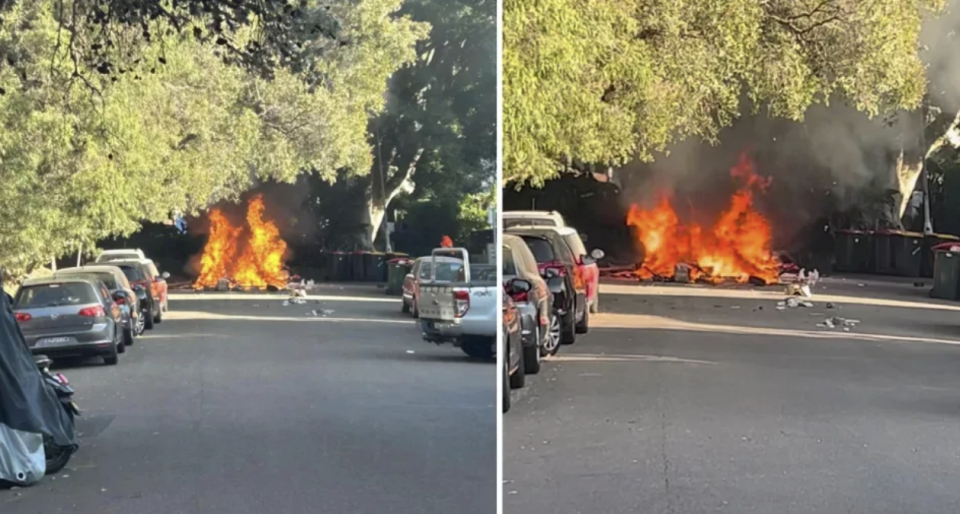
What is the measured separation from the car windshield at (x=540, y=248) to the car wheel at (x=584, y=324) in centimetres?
24

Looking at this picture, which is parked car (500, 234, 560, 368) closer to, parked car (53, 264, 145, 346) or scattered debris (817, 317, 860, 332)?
scattered debris (817, 317, 860, 332)

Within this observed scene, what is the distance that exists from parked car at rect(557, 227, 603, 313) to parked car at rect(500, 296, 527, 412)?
30cm

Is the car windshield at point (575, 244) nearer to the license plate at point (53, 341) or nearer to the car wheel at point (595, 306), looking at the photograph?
the car wheel at point (595, 306)

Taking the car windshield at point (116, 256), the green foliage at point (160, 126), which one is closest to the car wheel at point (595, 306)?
the green foliage at point (160, 126)

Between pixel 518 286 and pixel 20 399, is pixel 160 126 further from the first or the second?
pixel 518 286

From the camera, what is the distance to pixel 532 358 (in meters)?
3.93

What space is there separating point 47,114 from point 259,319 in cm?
95

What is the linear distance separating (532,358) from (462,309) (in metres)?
0.36

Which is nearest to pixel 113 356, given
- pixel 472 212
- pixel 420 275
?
pixel 420 275

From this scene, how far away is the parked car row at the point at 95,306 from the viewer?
3.59m

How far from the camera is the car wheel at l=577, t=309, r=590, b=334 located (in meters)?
4.01

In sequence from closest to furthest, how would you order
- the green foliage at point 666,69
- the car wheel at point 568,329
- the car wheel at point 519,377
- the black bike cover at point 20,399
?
the black bike cover at point 20,399, the green foliage at point 666,69, the car wheel at point 519,377, the car wheel at point 568,329

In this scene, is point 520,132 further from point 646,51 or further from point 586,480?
point 586,480

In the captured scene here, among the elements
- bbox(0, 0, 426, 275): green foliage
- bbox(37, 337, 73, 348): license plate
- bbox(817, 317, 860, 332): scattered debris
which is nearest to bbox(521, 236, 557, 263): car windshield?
bbox(0, 0, 426, 275): green foliage
